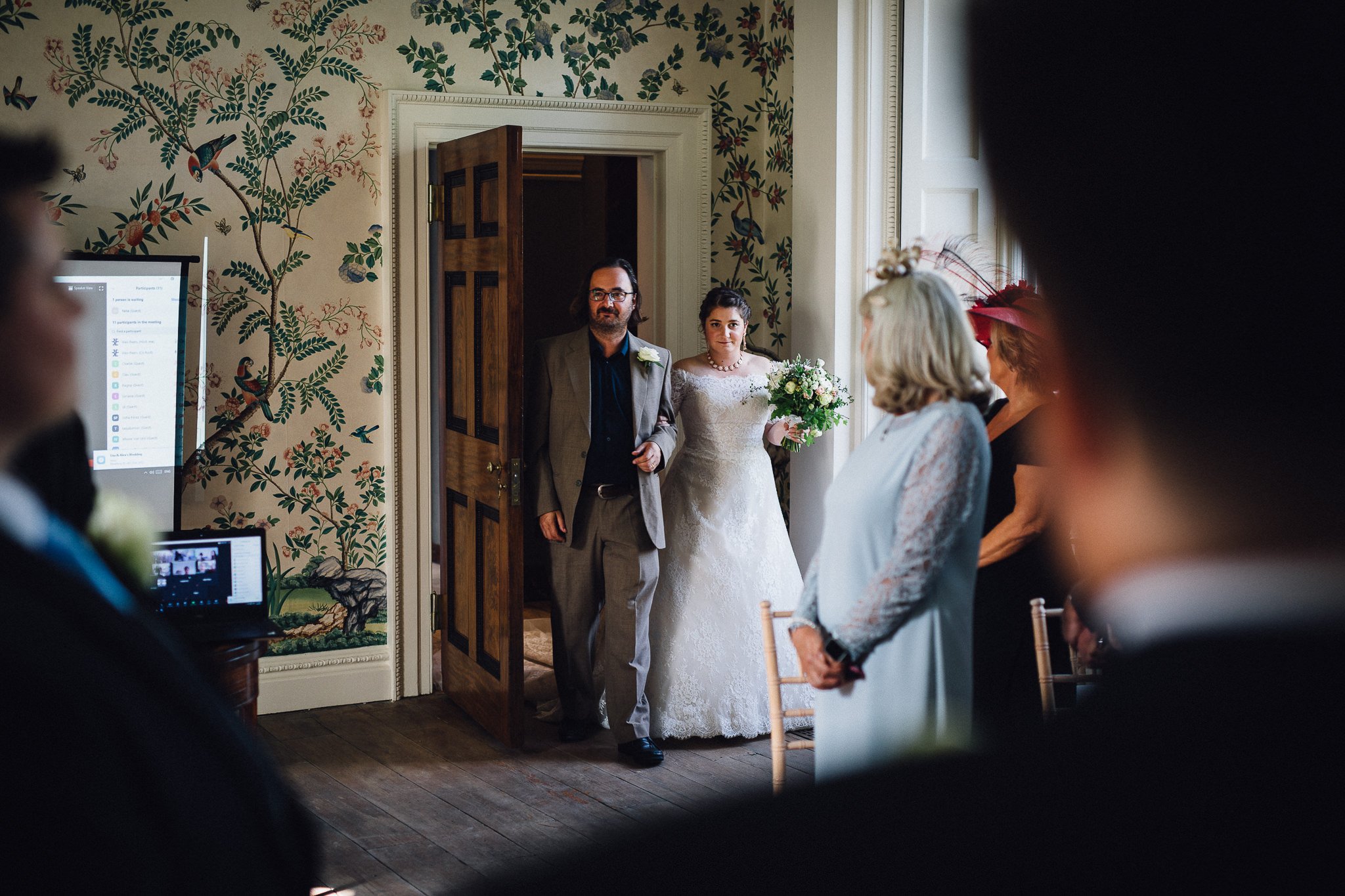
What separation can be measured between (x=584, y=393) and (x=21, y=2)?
2213mm

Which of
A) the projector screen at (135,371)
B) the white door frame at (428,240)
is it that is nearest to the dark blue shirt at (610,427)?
the white door frame at (428,240)

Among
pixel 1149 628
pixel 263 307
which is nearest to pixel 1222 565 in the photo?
pixel 1149 628

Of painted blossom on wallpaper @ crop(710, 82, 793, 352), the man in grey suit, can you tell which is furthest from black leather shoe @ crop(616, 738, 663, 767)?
painted blossom on wallpaper @ crop(710, 82, 793, 352)

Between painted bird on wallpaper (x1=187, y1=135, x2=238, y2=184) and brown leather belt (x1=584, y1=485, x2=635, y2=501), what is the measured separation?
1735 millimetres

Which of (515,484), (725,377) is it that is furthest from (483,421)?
(725,377)

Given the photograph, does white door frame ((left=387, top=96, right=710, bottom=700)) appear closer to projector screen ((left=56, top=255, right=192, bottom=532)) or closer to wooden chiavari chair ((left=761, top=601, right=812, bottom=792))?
projector screen ((left=56, top=255, right=192, bottom=532))

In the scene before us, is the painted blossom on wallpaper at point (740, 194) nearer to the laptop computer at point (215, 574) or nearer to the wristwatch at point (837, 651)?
the laptop computer at point (215, 574)

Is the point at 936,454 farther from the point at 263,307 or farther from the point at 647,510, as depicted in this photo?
the point at 263,307

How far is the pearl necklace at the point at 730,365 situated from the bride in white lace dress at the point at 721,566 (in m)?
0.02

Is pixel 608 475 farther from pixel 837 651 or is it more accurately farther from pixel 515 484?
pixel 837 651

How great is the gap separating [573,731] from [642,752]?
1.12 ft

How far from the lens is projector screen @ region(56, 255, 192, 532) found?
3535 mm

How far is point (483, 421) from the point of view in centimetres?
393

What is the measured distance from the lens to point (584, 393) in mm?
3777
